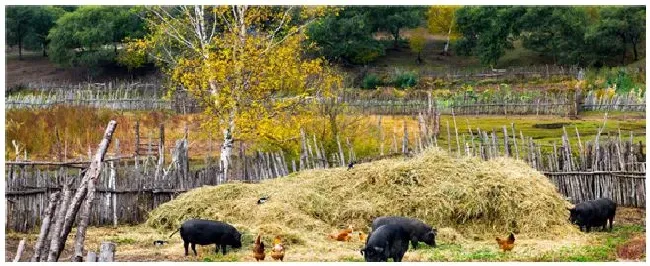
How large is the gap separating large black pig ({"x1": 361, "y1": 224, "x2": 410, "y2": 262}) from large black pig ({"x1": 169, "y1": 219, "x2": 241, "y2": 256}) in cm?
174

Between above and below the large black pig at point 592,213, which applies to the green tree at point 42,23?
above

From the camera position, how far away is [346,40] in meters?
56.0

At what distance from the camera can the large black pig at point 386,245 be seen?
10.3 meters

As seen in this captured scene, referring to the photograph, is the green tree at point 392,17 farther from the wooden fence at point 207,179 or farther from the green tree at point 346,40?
the wooden fence at point 207,179

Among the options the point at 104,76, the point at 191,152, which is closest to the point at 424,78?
the point at 104,76

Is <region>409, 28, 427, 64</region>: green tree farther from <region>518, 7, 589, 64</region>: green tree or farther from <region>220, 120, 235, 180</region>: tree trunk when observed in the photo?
<region>220, 120, 235, 180</region>: tree trunk

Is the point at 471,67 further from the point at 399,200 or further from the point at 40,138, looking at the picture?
the point at 399,200

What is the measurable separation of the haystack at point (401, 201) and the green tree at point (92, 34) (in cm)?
4182

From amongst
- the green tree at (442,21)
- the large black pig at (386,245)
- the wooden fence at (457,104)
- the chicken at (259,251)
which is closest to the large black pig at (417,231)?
the large black pig at (386,245)

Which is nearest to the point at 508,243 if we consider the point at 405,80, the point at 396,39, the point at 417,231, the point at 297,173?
the point at 417,231

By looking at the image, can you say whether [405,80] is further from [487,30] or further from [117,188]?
[117,188]

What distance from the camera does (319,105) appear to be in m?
20.7

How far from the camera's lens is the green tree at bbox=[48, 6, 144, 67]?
5553 cm

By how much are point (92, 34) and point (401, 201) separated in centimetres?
4441
